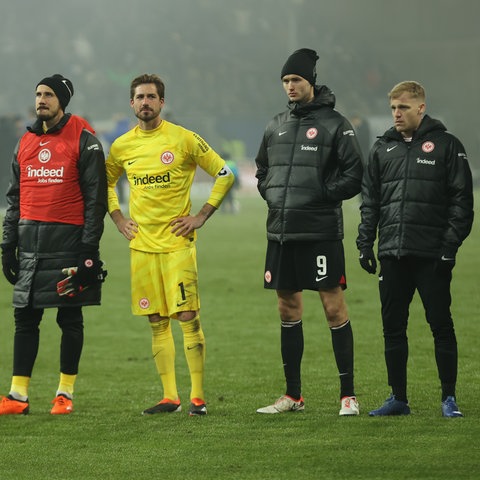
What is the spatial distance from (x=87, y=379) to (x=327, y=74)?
170ft

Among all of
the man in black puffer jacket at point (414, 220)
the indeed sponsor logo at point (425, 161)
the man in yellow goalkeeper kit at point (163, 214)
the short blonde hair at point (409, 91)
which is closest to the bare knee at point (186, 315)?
the man in yellow goalkeeper kit at point (163, 214)

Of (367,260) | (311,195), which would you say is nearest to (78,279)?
(311,195)

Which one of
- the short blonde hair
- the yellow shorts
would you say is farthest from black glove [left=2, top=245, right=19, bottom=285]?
the short blonde hair

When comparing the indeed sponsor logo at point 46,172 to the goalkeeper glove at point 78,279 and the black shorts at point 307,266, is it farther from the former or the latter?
the black shorts at point 307,266

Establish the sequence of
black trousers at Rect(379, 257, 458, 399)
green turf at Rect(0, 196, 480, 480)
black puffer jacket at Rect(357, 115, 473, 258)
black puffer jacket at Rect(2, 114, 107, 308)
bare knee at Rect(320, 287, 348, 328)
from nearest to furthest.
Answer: green turf at Rect(0, 196, 480, 480)
black puffer jacket at Rect(357, 115, 473, 258)
black trousers at Rect(379, 257, 458, 399)
bare knee at Rect(320, 287, 348, 328)
black puffer jacket at Rect(2, 114, 107, 308)

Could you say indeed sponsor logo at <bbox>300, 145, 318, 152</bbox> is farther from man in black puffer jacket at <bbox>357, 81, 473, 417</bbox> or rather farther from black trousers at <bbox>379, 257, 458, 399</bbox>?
black trousers at <bbox>379, 257, 458, 399</bbox>

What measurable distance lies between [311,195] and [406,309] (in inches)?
34.5

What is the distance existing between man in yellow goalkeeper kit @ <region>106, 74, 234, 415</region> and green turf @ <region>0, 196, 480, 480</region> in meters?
0.62

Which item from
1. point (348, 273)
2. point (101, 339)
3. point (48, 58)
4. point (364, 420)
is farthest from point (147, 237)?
point (48, 58)

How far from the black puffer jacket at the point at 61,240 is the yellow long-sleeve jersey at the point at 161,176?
213 mm

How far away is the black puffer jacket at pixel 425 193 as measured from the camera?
7305mm

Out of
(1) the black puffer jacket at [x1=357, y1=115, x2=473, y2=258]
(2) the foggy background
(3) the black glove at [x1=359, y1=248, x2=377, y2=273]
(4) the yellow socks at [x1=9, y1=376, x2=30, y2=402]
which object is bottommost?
(4) the yellow socks at [x1=9, y1=376, x2=30, y2=402]

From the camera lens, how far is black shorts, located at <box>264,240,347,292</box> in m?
7.65

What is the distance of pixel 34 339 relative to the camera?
26.9ft
